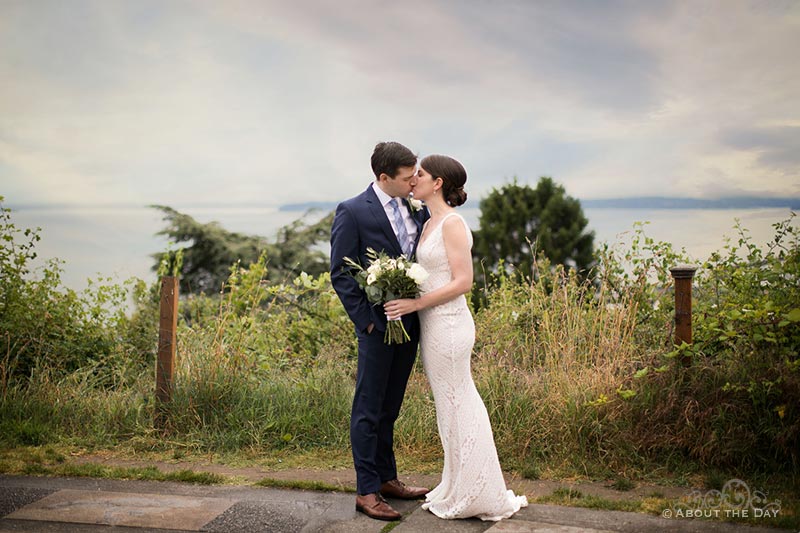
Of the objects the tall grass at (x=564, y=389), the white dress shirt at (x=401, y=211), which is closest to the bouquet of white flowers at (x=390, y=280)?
the white dress shirt at (x=401, y=211)

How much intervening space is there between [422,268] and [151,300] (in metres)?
7.97

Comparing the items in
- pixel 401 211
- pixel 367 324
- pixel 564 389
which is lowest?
pixel 564 389

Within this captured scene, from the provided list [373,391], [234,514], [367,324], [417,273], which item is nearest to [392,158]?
[417,273]

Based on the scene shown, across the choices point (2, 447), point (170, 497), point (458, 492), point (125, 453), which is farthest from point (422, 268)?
point (2, 447)

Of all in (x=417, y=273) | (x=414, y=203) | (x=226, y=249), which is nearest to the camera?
(x=417, y=273)

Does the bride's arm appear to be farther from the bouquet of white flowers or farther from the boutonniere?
the boutonniere

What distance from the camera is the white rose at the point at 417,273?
157 inches

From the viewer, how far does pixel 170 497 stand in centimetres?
483

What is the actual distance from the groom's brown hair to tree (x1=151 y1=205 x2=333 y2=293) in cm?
1750

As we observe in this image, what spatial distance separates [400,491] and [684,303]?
2580mm

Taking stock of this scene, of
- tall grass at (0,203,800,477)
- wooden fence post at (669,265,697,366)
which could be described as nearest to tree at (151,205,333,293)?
tall grass at (0,203,800,477)

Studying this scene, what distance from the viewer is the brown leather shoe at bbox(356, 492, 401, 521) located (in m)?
4.26

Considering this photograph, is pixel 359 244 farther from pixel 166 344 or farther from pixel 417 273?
pixel 166 344

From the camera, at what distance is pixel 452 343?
4.18 metres
